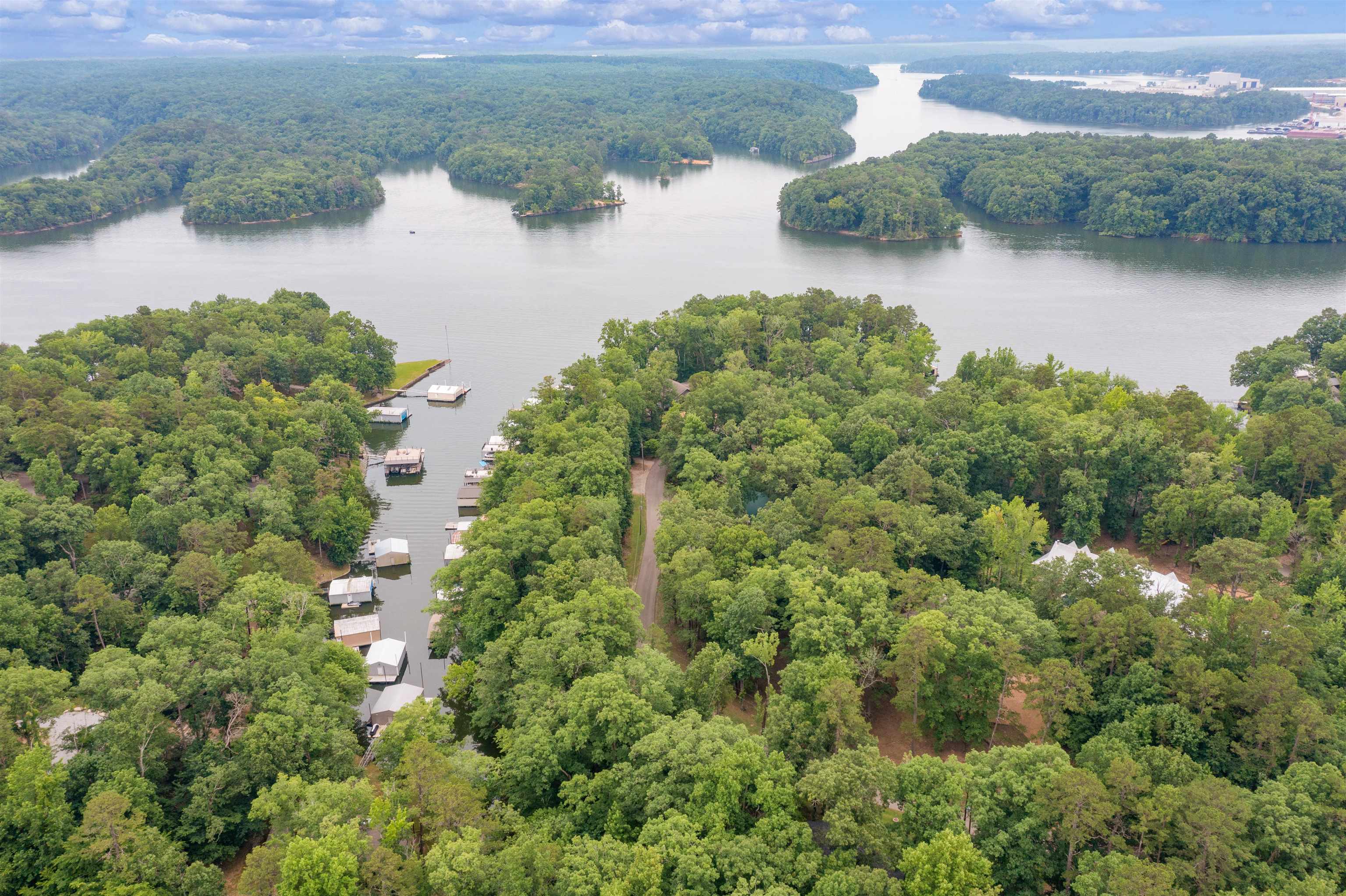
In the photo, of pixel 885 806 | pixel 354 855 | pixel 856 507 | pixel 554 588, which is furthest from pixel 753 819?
pixel 856 507

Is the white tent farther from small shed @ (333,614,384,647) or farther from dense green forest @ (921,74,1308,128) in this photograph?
dense green forest @ (921,74,1308,128)

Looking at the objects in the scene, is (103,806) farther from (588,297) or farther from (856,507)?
(588,297)

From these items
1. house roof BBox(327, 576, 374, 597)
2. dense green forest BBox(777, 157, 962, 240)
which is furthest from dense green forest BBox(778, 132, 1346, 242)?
house roof BBox(327, 576, 374, 597)

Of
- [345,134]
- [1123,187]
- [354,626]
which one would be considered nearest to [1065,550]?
[354,626]

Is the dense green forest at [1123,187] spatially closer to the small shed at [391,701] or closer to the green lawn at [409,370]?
the green lawn at [409,370]

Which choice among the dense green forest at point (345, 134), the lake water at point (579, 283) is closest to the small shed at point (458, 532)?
the lake water at point (579, 283)

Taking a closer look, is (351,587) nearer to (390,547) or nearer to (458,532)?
(390,547)
